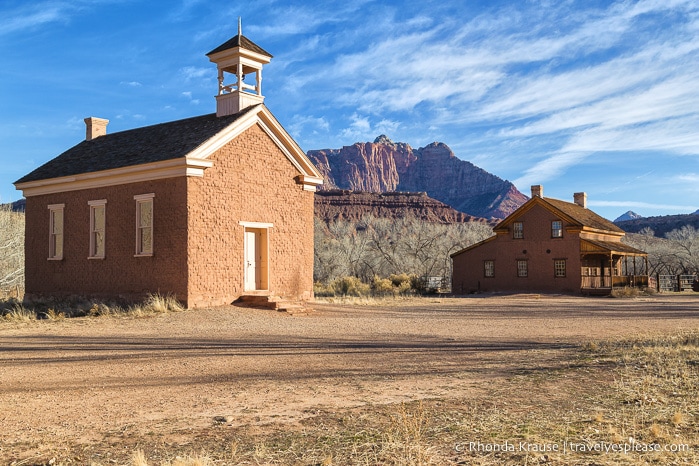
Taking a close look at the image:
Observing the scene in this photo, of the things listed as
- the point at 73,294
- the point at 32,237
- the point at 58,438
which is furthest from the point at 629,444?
the point at 32,237

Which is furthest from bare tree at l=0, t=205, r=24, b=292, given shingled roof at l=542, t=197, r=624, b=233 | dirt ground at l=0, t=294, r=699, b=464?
shingled roof at l=542, t=197, r=624, b=233

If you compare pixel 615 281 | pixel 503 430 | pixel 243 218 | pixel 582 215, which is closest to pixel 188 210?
pixel 243 218

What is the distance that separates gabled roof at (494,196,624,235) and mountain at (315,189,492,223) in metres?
73.8

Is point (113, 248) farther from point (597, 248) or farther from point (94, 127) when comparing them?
point (597, 248)

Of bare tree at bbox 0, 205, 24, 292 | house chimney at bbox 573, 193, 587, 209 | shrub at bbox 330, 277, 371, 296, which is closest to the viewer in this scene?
bare tree at bbox 0, 205, 24, 292

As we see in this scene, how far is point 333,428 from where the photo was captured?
6.66m

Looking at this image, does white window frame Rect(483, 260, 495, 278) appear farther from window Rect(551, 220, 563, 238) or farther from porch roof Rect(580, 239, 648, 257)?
porch roof Rect(580, 239, 648, 257)

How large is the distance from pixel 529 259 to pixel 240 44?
24814mm

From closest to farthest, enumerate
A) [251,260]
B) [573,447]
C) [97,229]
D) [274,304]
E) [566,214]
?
[573,447] → [274,304] → [251,260] → [97,229] → [566,214]

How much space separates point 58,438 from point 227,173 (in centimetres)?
1513

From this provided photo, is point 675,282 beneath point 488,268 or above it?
beneath

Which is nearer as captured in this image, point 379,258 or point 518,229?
point 518,229

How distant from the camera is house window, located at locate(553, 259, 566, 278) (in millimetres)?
38719

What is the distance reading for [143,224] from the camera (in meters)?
21.2
